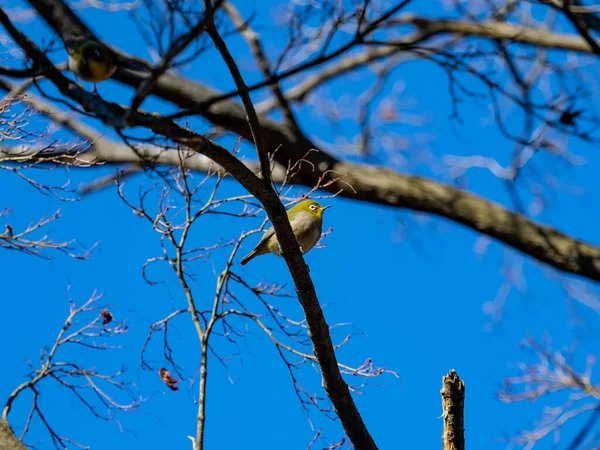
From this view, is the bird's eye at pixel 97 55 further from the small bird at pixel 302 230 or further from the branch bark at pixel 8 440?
the small bird at pixel 302 230

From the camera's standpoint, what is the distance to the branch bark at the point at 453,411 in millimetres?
3714

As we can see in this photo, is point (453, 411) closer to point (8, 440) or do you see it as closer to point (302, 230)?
point (302, 230)

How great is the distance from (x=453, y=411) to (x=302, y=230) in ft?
6.37

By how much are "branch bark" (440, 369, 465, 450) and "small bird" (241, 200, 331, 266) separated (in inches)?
66.0

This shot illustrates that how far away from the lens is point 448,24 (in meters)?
9.16

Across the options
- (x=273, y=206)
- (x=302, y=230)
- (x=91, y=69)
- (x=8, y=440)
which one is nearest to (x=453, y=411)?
(x=273, y=206)

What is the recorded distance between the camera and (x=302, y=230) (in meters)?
5.31

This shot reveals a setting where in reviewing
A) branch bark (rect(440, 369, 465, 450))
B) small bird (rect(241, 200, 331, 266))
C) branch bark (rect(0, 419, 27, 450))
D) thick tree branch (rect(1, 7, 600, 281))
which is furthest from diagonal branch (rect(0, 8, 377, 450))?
thick tree branch (rect(1, 7, 600, 281))

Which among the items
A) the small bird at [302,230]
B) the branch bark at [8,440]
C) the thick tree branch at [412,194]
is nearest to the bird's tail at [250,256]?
the small bird at [302,230]

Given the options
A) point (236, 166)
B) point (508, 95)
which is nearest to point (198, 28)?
point (236, 166)

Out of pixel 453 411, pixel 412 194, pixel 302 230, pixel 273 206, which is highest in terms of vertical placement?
pixel 412 194

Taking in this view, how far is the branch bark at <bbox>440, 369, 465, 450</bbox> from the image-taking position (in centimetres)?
371

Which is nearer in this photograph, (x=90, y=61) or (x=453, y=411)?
(x=90, y=61)

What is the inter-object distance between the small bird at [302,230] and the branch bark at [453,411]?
1676 millimetres
